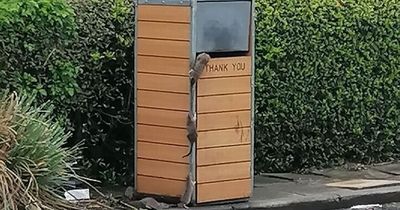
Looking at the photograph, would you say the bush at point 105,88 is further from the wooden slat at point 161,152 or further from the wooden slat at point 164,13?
the wooden slat at point 161,152

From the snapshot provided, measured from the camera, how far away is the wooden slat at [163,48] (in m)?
8.52

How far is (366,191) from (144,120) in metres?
2.31

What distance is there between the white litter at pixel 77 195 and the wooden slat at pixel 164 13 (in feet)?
5.03

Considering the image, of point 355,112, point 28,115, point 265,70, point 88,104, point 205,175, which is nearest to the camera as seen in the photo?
point 28,115

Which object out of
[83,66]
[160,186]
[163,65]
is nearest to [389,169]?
[160,186]

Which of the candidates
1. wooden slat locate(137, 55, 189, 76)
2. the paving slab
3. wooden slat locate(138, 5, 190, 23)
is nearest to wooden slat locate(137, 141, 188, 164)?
wooden slat locate(137, 55, 189, 76)

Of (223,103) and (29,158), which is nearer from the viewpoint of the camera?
(29,158)

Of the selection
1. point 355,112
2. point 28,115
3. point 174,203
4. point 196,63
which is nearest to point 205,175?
point 174,203

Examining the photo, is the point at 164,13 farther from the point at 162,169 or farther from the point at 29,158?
the point at 29,158

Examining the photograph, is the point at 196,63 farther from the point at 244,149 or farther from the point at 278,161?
the point at 278,161

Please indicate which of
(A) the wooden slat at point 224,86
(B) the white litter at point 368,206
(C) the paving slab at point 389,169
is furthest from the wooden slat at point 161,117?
(C) the paving slab at point 389,169

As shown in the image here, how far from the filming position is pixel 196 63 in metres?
8.45

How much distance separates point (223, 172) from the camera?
28.9 feet

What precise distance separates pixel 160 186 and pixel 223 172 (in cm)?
54
